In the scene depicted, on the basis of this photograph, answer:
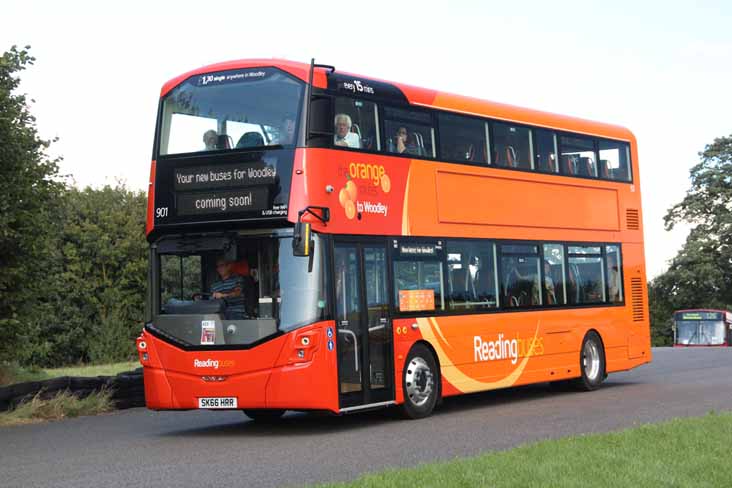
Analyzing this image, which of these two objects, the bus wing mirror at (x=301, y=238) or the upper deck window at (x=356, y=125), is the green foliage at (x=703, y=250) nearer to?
the upper deck window at (x=356, y=125)

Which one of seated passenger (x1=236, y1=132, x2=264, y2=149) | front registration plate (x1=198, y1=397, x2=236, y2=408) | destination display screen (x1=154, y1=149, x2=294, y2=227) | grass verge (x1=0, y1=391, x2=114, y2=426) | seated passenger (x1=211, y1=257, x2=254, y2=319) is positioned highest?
seated passenger (x1=236, y1=132, x2=264, y2=149)

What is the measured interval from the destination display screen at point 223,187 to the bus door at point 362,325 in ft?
3.75

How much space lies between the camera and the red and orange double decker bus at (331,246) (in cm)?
1479

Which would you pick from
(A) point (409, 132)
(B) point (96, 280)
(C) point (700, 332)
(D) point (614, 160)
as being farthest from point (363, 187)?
(C) point (700, 332)

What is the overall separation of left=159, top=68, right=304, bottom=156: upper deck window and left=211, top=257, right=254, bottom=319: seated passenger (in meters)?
1.49

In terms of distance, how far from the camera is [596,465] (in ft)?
34.7

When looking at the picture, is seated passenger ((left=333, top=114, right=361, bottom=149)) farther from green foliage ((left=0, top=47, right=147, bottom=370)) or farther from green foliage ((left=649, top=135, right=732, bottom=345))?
green foliage ((left=649, top=135, right=732, bottom=345))

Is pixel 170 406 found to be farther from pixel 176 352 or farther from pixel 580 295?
pixel 580 295

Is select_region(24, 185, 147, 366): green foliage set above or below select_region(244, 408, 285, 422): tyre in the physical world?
above

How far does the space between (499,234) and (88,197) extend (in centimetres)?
3093

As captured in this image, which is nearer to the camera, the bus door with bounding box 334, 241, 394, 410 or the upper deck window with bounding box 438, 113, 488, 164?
the bus door with bounding box 334, 241, 394, 410

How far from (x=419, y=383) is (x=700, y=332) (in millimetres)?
55805

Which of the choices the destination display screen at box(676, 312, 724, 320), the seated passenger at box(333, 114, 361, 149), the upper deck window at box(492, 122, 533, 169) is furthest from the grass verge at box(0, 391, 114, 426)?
the destination display screen at box(676, 312, 724, 320)

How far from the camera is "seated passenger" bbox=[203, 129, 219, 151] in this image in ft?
50.3
